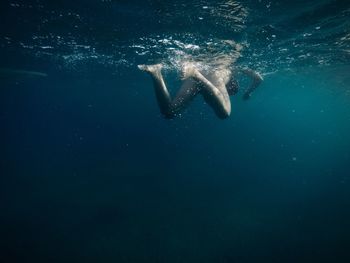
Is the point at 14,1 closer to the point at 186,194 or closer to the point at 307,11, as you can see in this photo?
the point at 307,11

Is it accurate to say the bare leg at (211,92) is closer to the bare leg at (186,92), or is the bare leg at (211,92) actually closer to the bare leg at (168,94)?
the bare leg at (186,92)

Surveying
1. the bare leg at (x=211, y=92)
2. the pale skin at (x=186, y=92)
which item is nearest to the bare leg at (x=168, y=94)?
the pale skin at (x=186, y=92)

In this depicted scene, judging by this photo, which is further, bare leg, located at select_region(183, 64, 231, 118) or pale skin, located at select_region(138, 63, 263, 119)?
bare leg, located at select_region(183, 64, 231, 118)

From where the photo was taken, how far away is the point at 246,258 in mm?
15211

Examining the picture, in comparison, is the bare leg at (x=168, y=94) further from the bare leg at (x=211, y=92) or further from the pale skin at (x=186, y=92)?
the bare leg at (x=211, y=92)

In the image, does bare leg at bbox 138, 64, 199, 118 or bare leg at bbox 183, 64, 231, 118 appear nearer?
bare leg at bbox 138, 64, 199, 118

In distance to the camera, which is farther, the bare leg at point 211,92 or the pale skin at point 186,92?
the bare leg at point 211,92

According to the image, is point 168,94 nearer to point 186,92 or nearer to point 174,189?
point 186,92

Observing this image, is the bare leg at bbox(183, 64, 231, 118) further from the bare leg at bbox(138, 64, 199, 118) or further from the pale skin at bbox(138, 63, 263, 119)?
the bare leg at bbox(138, 64, 199, 118)

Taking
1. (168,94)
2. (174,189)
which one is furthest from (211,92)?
(174,189)

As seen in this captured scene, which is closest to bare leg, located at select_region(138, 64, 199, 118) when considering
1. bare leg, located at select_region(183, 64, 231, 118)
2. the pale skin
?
the pale skin

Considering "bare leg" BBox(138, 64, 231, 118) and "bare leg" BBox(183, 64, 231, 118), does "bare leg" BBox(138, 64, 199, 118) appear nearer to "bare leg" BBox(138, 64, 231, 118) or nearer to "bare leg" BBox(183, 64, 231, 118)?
"bare leg" BBox(138, 64, 231, 118)

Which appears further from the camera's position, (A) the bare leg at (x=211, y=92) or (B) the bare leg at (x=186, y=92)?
(A) the bare leg at (x=211, y=92)

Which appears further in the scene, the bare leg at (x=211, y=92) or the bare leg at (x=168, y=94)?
the bare leg at (x=211, y=92)
